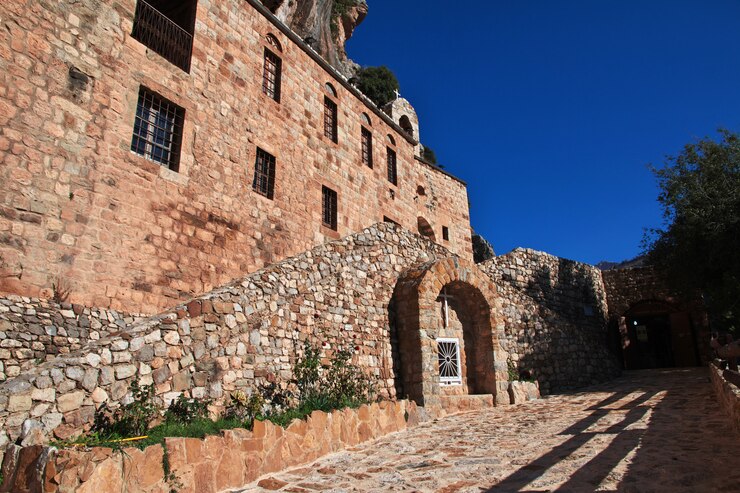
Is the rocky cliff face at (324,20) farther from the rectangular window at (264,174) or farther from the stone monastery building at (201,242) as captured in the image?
the rectangular window at (264,174)

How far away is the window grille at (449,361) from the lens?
35.1 ft

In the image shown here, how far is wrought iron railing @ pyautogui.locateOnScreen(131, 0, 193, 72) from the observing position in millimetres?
10453

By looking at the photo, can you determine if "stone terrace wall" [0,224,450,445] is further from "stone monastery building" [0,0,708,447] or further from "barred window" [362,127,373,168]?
"barred window" [362,127,373,168]

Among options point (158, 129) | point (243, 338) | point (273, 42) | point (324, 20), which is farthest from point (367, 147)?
point (324, 20)

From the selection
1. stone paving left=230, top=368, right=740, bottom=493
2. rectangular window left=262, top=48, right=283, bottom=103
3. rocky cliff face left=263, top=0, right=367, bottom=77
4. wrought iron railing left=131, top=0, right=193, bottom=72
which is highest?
rocky cliff face left=263, top=0, right=367, bottom=77

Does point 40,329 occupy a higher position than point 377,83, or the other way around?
point 377,83

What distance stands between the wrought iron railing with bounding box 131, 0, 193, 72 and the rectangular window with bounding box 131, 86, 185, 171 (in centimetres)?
120

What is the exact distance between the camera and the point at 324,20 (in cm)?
2609

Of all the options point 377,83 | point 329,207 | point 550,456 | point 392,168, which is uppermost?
point 377,83

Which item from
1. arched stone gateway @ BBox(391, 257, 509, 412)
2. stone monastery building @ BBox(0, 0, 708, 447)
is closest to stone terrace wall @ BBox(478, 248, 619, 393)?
stone monastery building @ BBox(0, 0, 708, 447)

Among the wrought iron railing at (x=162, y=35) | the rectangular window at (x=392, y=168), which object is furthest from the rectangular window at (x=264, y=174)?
the rectangular window at (x=392, y=168)

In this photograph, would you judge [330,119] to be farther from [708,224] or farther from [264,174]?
[708,224]

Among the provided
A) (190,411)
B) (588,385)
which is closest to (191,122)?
(190,411)

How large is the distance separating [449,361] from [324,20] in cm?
2187
